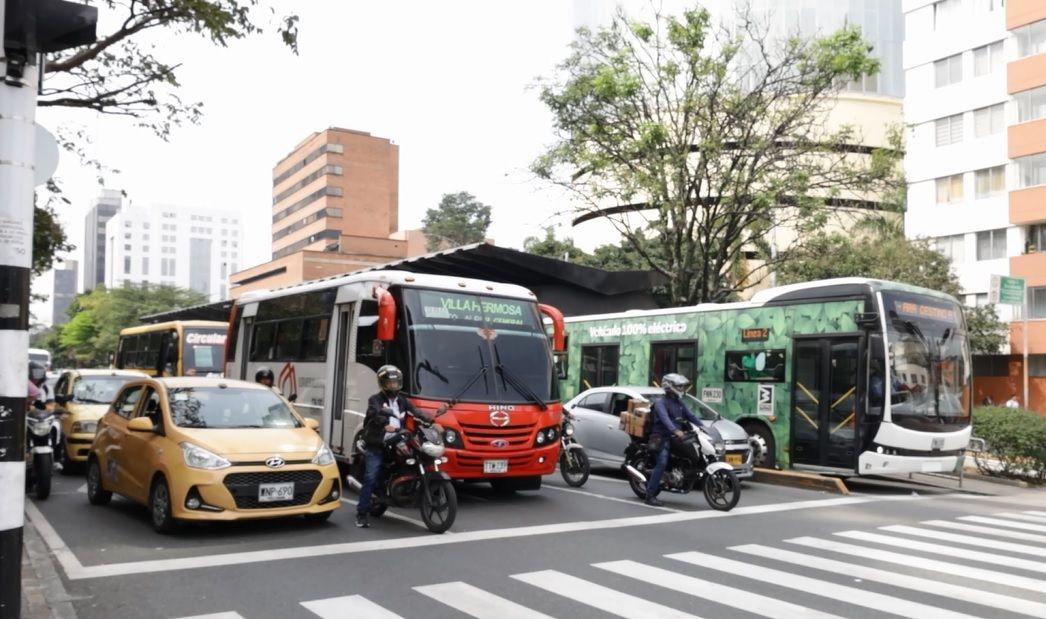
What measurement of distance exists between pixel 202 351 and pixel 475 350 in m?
14.7

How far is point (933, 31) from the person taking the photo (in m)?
47.6

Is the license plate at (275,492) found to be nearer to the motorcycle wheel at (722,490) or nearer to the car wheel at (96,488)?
the car wheel at (96,488)

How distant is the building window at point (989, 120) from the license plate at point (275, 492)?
145ft

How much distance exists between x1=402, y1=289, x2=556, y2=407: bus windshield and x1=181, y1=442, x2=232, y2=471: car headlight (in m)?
2.96

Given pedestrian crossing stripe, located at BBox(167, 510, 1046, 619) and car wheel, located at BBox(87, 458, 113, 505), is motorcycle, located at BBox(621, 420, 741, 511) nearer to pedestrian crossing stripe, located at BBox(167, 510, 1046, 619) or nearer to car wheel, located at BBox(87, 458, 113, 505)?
pedestrian crossing stripe, located at BBox(167, 510, 1046, 619)

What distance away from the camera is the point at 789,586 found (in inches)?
292

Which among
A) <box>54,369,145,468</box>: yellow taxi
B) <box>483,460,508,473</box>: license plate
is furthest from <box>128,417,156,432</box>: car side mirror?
<box>54,369,145,468</box>: yellow taxi

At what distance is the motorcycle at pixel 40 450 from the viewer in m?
11.4

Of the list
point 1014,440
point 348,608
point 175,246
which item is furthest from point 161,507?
point 175,246

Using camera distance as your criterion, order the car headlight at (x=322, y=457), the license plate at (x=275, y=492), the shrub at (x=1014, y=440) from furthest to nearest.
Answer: the shrub at (x=1014, y=440), the car headlight at (x=322, y=457), the license plate at (x=275, y=492)

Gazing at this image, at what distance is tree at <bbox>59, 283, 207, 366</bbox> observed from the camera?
76438 millimetres

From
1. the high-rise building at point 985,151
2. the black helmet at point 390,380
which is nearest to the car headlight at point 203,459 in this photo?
the black helmet at point 390,380

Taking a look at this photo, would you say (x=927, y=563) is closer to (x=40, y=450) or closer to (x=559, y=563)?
(x=559, y=563)

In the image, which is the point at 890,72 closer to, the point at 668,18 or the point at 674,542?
the point at 668,18
